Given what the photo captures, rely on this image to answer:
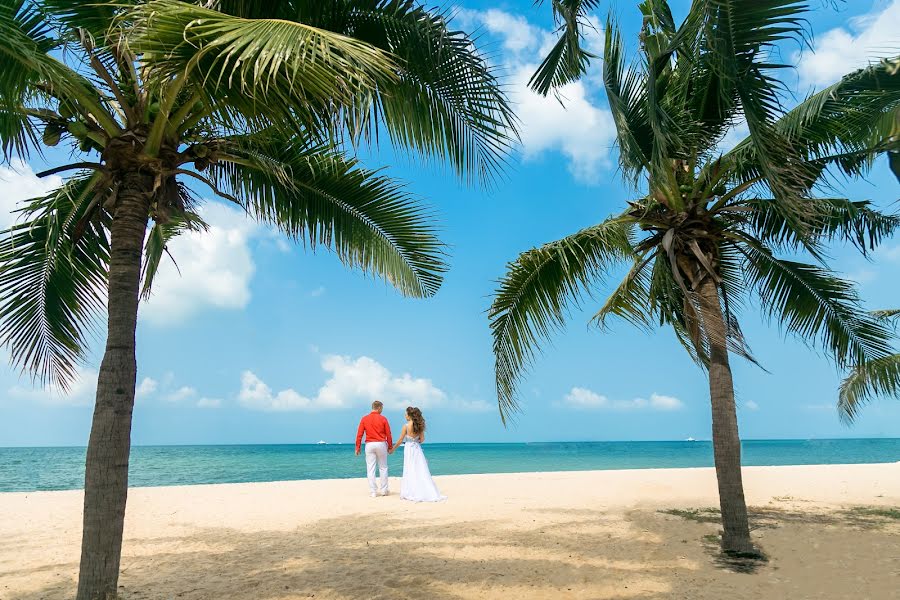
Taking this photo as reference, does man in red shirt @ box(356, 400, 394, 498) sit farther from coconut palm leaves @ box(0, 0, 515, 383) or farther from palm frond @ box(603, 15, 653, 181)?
palm frond @ box(603, 15, 653, 181)

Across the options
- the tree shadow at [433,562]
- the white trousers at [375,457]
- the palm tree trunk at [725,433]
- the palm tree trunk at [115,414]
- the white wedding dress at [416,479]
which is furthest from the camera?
the white trousers at [375,457]

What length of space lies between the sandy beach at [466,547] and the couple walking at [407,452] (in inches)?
19.2

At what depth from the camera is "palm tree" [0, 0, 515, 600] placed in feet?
11.3

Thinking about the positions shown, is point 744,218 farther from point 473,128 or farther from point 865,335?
point 473,128

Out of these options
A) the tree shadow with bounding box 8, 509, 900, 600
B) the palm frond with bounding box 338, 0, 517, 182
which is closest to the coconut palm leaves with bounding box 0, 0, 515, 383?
the palm frond with bounding box 338, 0, 517, 182

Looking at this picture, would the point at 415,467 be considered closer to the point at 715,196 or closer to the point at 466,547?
the point at 466,547

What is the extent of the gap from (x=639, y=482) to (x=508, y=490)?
3.81m

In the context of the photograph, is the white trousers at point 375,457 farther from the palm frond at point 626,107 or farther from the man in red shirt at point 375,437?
the palm frond at point 626,107

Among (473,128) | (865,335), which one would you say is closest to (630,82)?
(473,128)

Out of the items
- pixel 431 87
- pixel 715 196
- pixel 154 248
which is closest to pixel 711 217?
pixel 715 196

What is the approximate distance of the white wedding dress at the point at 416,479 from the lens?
11477mm

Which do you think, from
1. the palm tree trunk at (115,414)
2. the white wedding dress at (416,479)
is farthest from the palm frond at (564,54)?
the white wedding dress at (416,479)

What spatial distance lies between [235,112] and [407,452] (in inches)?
334

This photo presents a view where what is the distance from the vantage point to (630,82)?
6.96 m
